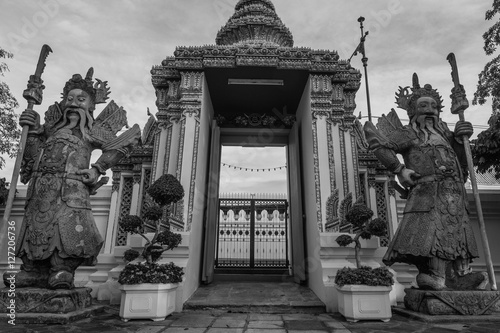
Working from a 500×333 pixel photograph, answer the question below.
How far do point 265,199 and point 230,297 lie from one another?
3727 millimetres

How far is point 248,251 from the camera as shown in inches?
319

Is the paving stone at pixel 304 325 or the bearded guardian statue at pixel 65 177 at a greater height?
the bearded guardian statue at pixel 65 177

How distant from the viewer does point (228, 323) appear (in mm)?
3555

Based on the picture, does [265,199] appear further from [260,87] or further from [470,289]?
[470,289]

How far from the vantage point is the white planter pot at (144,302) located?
12.0 feet

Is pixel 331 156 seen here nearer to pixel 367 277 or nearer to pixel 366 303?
pixel 367 277

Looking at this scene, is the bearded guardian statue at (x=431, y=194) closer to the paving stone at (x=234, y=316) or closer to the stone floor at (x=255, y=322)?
the stone floor at (x=255, y=322)

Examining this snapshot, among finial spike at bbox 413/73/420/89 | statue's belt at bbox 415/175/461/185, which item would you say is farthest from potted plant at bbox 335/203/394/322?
finial spike at bbox 413/73/420/89

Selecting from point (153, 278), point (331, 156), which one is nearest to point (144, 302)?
point (153, 278)

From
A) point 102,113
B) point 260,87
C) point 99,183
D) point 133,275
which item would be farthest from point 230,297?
point 260,87

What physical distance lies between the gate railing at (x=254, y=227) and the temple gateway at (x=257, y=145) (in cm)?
55

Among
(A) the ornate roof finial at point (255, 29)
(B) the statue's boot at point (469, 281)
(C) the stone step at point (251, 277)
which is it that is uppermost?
(A) the ornate roof finial at point (255, 29)

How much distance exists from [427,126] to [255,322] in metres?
3.57

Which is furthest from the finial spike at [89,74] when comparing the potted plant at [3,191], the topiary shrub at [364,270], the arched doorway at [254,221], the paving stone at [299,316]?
the paving stone at [299,316]
